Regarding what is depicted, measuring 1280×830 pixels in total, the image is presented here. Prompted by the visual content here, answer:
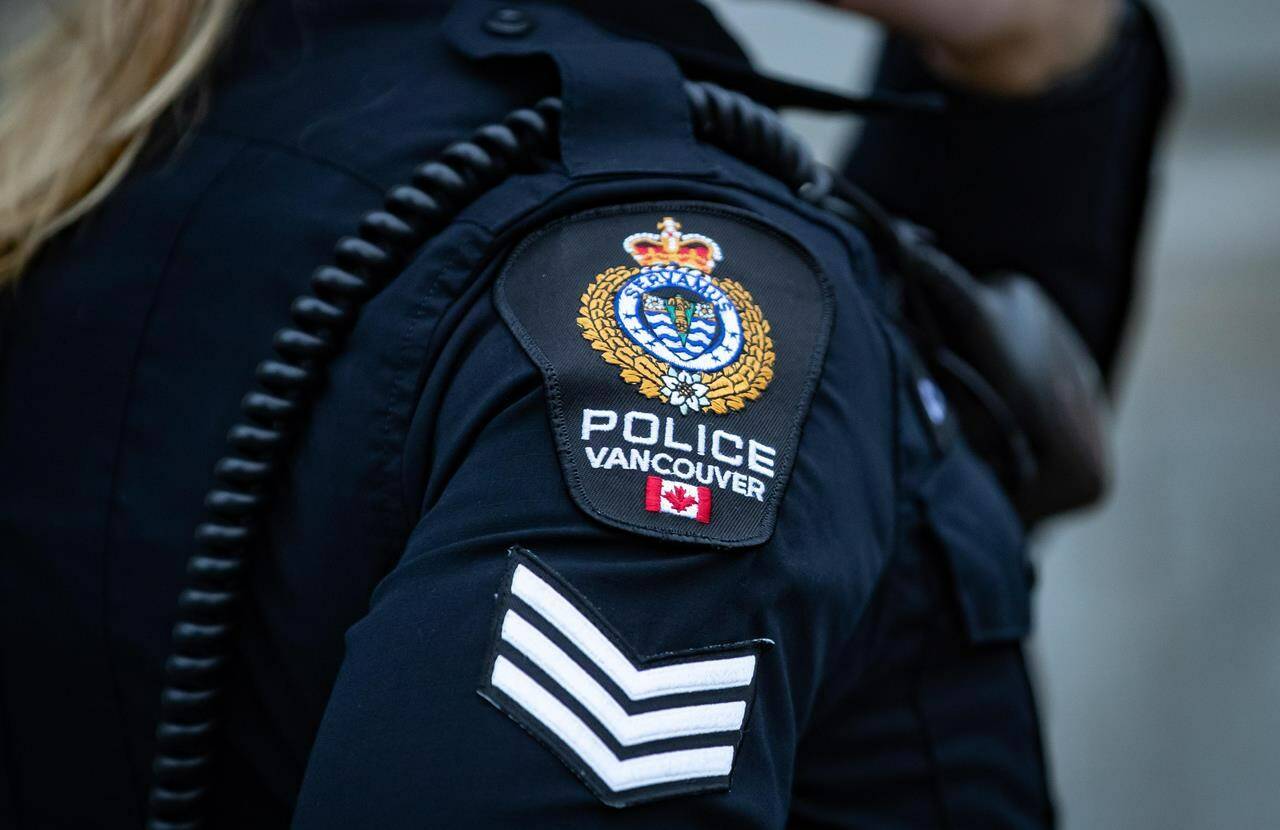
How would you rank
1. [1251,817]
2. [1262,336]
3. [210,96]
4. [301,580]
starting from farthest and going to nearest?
[1262,336]
[1251,817]
[210,96]
[301,580]

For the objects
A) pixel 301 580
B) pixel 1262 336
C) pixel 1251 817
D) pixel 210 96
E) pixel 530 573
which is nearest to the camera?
pixel 530 573

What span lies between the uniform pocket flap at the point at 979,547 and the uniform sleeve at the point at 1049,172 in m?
0.49

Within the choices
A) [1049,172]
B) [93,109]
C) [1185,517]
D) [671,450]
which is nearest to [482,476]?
[671,450]

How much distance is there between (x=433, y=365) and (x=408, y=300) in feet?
0.14

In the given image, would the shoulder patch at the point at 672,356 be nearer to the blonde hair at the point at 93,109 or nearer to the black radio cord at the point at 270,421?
the black radio cord at the point at 270,421

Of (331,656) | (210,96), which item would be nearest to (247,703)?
(331,656)

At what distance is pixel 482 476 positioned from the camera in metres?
0.66

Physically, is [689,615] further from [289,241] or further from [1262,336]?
[1262,336]

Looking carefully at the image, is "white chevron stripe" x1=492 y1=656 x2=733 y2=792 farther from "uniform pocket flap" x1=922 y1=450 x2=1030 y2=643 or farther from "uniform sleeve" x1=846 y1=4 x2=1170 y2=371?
"uniform sleeve" x1=846 y1=4 x2=1170 y2=371

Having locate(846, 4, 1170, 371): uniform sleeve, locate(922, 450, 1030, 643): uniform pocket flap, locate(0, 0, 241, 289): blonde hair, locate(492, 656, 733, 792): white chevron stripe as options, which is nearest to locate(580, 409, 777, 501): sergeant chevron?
locate(492, 656, 733, 792): white chevron stripe

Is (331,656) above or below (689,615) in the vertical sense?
below

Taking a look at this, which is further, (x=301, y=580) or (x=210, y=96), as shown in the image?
(x=210, y=96)

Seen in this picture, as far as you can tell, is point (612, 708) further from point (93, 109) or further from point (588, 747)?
point (93, 109)

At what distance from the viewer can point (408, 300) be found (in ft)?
2.42
